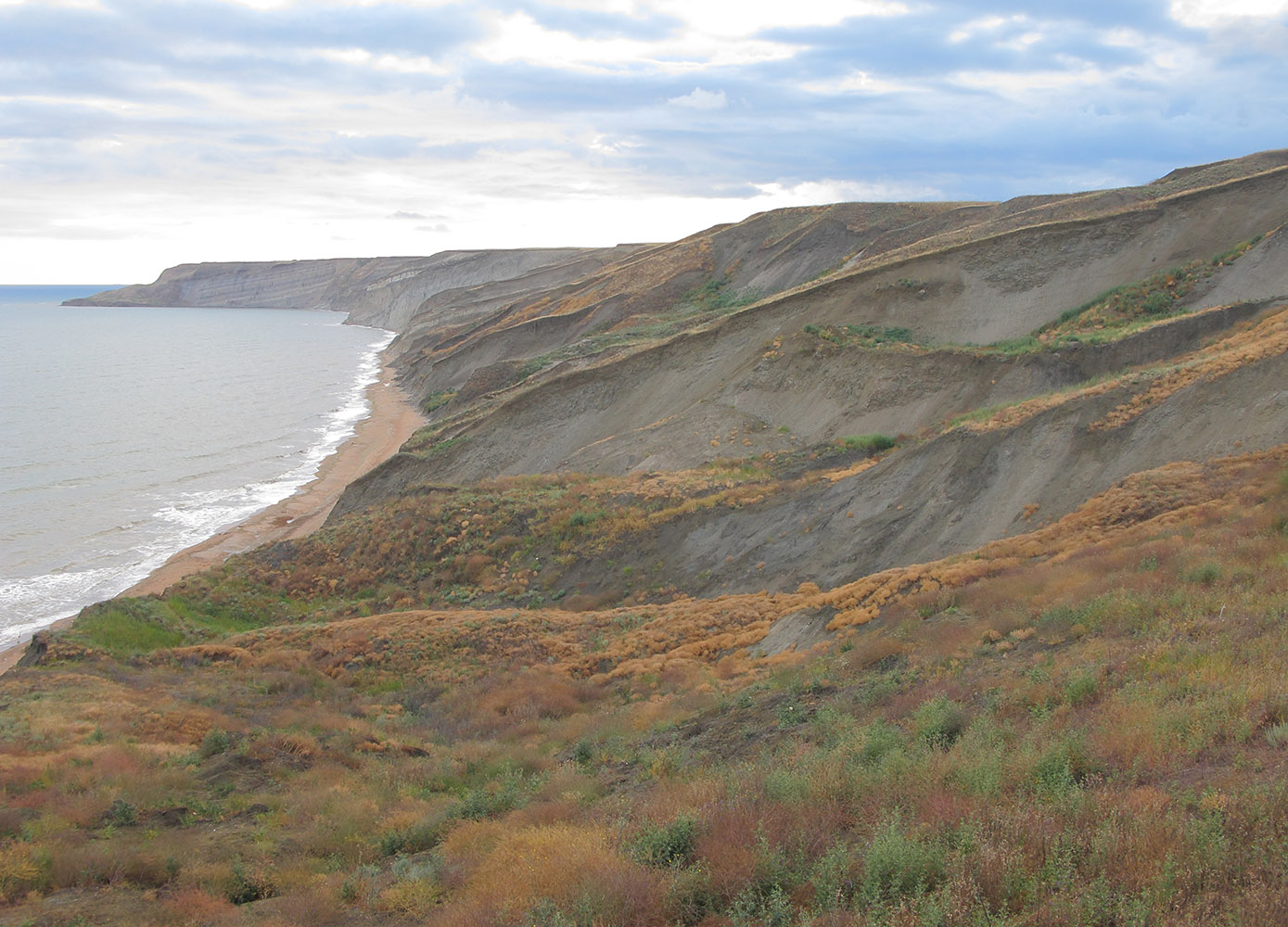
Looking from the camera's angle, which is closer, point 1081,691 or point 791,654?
point 1081,691

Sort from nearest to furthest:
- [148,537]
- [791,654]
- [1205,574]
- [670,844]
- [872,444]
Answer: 1. [670,844]
2. [1205,574]
3. [791,654]
4. [872,444]
5. [148,537]

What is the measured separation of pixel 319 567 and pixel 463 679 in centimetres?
987

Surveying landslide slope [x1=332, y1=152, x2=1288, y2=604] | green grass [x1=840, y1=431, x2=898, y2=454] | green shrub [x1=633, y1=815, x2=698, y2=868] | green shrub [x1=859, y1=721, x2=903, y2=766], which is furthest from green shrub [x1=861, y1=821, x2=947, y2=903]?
green grass [x1=840, y1=431, x2=898, y2=454]

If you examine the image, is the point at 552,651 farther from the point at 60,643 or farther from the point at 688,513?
the point at 60,643

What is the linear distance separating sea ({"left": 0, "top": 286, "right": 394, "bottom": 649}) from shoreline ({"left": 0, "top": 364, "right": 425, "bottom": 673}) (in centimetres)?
84

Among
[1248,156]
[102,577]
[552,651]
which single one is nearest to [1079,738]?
[552,651]

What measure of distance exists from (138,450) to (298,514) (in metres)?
18.7

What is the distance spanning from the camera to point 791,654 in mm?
12625

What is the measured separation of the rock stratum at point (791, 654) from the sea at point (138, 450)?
9615mm

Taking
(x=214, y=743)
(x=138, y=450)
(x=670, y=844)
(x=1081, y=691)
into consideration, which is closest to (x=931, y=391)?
(x=1081, y=691)

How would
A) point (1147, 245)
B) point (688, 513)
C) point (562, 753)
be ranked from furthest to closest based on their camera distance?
point (1147, 245), point (688, 513), point (562, 753)

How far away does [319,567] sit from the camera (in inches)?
911

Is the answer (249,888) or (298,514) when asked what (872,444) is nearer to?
(249,888)

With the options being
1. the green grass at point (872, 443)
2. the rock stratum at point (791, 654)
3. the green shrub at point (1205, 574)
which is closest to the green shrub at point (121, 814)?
the rock stratum at point (791, 654)
